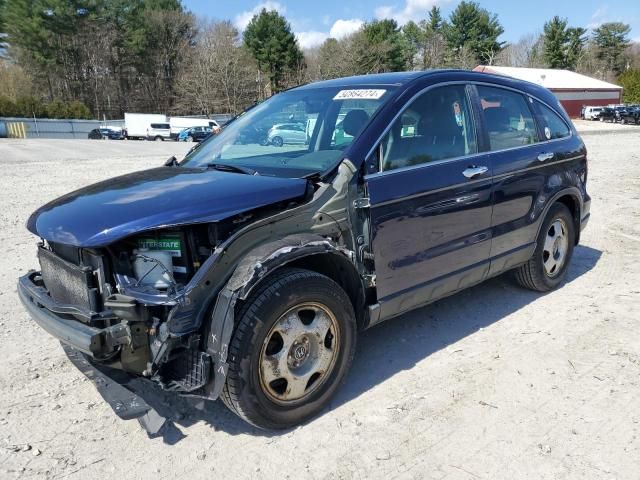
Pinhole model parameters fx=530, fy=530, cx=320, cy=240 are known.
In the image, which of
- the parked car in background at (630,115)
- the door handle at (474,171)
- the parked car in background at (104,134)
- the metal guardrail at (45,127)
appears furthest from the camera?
the parked car in background at (104,134)

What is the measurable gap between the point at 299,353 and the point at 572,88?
63.4 m

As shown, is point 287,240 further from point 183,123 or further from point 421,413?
point 183,123

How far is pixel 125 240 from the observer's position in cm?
273

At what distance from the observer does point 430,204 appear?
3.63 meters

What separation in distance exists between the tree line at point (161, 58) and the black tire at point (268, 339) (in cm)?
5086

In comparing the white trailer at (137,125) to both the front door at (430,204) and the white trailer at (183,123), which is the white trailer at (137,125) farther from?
the front door at (430,204)

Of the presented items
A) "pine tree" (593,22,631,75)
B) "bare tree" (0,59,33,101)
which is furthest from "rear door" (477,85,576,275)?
"pine tree" (593,22,631,75)

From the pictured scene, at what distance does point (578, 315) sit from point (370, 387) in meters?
2.26

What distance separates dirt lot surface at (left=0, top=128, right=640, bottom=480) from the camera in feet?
9.09

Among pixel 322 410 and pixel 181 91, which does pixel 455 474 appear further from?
pixel 181 91

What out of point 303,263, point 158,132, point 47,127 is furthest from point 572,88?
point 303,263

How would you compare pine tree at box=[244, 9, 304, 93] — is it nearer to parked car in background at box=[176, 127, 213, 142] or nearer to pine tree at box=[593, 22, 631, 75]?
parked car in background at box=[176, 127, 213, 142]

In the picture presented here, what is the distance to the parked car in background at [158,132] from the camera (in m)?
45.8

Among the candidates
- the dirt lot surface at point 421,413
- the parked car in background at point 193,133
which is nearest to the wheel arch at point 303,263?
the dirt lot surface at point 421,413
